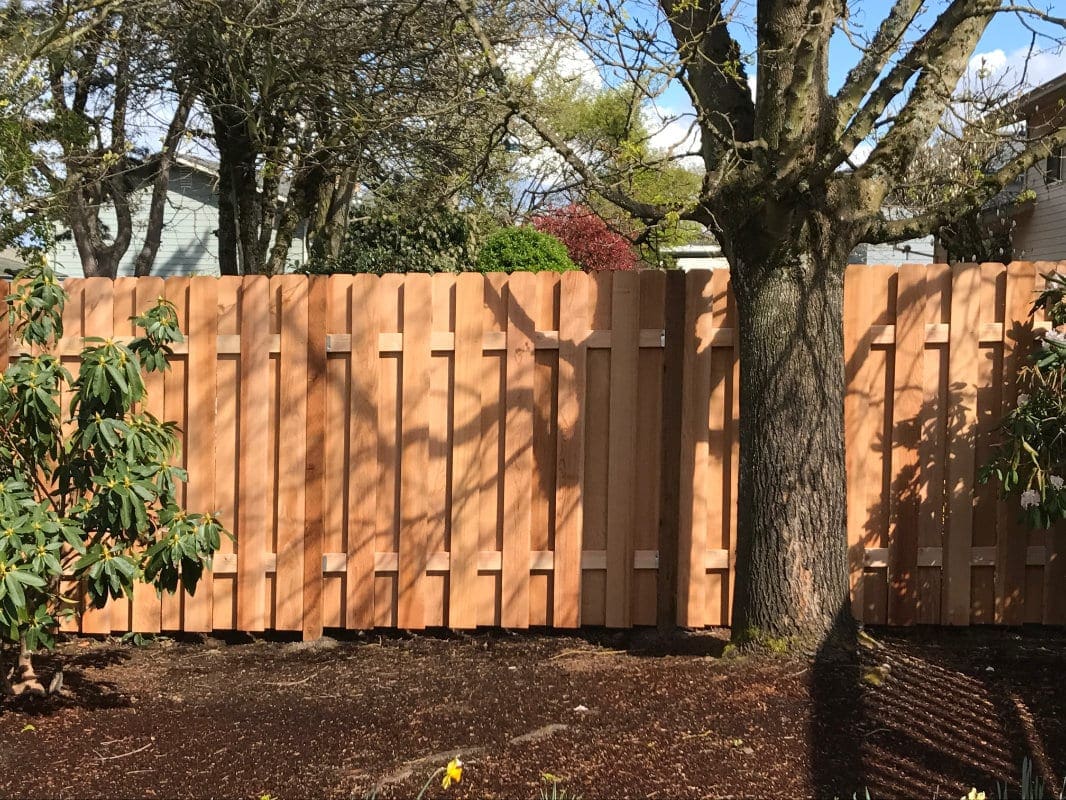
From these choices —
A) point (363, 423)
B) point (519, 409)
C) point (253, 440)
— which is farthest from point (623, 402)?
point (253, 440)

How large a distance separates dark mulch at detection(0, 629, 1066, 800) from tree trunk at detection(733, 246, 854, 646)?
0.77ft

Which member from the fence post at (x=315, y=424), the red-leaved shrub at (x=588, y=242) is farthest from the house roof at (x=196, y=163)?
the fence post at (x=315, y=424)

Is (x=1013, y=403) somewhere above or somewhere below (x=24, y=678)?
above

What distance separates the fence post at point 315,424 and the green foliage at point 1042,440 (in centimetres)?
331

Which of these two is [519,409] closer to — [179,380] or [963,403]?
[179,380]

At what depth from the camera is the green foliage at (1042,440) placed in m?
4.58

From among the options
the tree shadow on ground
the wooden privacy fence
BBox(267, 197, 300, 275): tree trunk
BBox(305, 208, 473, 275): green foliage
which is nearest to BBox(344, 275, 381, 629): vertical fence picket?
the wooden privacy fence

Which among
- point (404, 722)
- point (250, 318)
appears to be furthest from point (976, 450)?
point (250, 318)

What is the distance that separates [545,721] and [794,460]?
1.62 m

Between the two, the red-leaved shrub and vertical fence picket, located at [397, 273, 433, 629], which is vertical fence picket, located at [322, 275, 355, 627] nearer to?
vertical fence picket, located at [397, 273, 433, 629]

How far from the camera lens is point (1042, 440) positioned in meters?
4.71

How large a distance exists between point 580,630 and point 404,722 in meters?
1.62

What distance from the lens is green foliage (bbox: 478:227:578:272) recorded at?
1034 cm

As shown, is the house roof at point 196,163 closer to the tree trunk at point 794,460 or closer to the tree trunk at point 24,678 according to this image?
the tree trunk at point 24,678
